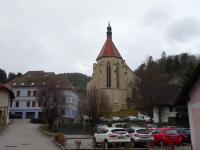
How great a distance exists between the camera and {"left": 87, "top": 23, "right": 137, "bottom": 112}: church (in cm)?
7706

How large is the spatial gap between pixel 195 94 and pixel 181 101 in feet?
5.31

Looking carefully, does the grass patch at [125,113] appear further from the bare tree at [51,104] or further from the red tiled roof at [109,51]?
the bare tree at [51,104]

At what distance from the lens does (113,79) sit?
77.6m

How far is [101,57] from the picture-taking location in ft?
267

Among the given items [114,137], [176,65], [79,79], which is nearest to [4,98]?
[114,137]

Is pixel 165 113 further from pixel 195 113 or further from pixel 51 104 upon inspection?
pixel 195 113

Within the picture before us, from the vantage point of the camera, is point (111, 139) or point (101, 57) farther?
point (101, 57)

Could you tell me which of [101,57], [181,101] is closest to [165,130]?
[181,101]

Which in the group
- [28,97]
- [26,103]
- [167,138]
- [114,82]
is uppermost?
[114,82]

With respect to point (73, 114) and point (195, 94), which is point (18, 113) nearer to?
point (73, 114)

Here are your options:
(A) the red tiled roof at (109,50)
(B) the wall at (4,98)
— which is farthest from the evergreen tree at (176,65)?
(B) the wall at (4,98)

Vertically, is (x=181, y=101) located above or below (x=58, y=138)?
above

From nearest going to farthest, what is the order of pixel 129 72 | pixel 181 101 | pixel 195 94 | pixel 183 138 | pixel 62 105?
1. pixel 195 94
2. pixel 181 101
3. pixel 183 138
4. pixel 62 105
5. pixel 129 72

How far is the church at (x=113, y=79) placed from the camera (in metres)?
77.1
